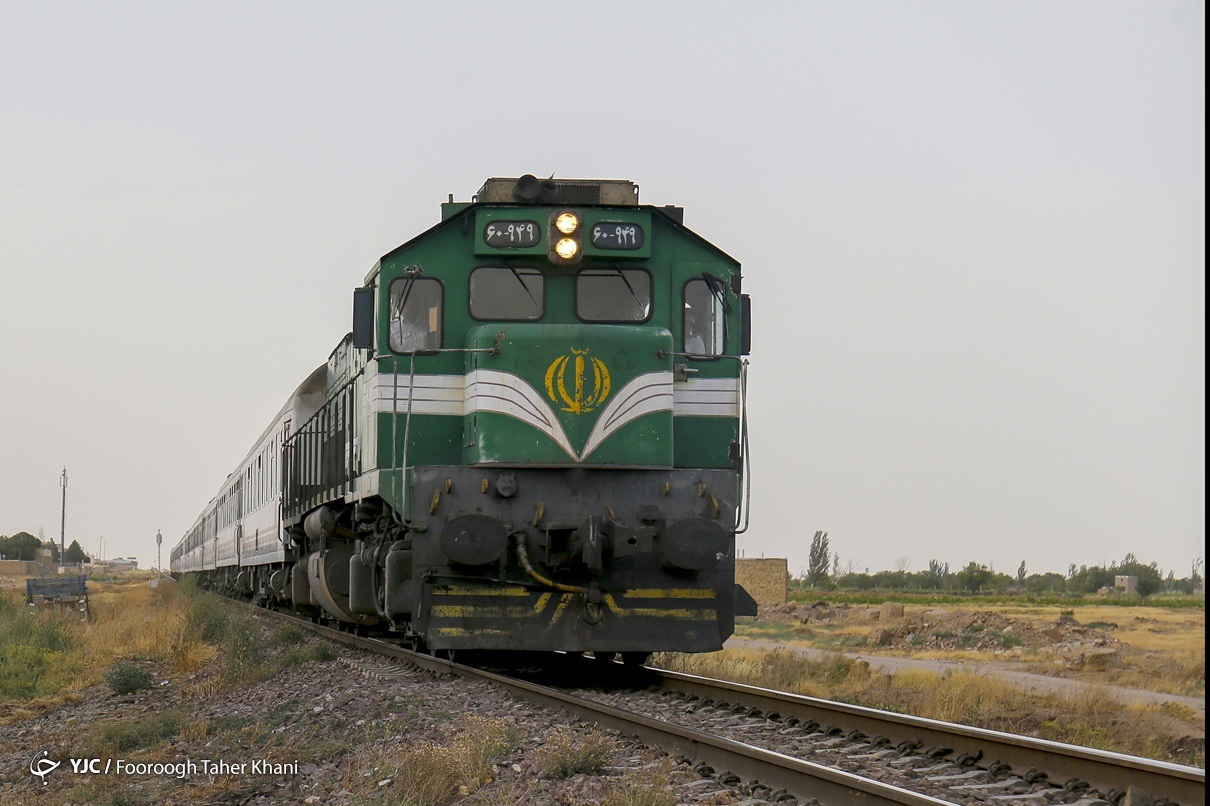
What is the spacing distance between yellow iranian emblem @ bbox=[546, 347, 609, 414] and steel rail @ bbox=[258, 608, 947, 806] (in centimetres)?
214

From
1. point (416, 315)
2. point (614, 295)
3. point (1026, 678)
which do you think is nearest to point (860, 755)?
point (614, 295)

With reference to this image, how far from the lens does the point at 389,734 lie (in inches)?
312

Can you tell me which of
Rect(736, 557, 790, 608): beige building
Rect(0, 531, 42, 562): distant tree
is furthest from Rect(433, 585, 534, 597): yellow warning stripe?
Rect(0, 531, 42, 562): distant tree

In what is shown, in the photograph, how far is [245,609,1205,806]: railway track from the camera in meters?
5.92

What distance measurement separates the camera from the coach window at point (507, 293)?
35.0 ft

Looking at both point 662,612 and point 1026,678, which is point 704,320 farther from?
point 1026,678

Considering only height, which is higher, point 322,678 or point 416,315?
point 416,315

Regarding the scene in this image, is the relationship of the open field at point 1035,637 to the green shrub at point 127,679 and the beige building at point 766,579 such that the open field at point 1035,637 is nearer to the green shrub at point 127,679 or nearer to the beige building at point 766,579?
the beige building at point 766,579

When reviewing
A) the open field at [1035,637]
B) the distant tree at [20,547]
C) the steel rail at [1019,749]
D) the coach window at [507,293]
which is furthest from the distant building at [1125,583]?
the distant tree at [20,547]

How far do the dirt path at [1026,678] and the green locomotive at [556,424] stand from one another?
3853 millimetres

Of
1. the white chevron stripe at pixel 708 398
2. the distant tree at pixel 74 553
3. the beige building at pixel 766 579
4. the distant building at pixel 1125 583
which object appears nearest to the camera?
the white chevron stripe at pixel 708 398

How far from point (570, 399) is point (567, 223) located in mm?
1421

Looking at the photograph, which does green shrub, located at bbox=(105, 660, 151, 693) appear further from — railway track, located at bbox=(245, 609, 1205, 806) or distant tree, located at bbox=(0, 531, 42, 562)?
distant tree, located at bbox=(0, 531, 42, 562)

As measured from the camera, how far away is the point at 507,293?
10.7 metres
